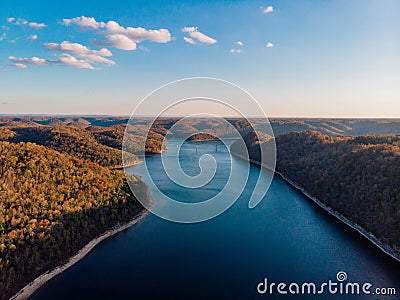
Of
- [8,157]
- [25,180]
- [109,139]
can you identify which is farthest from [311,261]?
[109,139]

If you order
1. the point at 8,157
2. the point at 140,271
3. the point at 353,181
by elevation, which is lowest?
the point at 140,271

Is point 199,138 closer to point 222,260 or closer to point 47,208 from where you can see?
point 47,208

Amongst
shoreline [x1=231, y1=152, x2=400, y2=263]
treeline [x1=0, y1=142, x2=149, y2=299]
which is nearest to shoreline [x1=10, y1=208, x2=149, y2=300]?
treeline [x1=0, y1=142, x2=149, y2=299]

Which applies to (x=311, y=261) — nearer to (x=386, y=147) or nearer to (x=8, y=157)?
(x=386, y=147)

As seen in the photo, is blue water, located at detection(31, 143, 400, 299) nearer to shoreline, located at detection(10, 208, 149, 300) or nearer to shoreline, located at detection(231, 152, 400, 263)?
shoreline, located at detection(10, 208, 149, 300)

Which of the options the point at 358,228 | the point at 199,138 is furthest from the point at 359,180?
the point at 199,138

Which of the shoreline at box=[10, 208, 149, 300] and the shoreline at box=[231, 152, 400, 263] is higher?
the shoreline at box=[231, 152, 400, 263]
